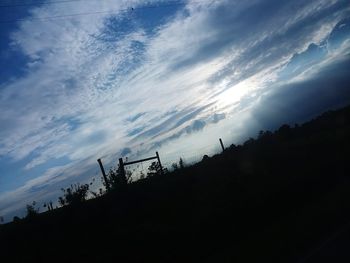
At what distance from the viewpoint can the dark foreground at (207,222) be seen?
955 cm

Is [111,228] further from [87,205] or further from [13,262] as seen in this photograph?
[13,262]

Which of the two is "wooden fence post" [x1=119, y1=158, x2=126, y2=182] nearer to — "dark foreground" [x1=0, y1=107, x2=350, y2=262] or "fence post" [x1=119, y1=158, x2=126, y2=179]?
"fence post" [x1=119, y1=158, x2=126, y2=179]

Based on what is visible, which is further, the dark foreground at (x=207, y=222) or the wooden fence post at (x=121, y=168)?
the wooden fence post at (x=121, y=168)

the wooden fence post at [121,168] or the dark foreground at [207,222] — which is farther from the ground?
the wooden fence post at [121,168]

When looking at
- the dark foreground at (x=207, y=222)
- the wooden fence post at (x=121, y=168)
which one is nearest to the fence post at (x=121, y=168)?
the wooden fence post at (x=121, y=168)

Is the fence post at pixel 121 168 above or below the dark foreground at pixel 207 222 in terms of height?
above

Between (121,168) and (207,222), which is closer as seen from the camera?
(207,222)

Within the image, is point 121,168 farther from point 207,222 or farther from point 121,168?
point 207,222

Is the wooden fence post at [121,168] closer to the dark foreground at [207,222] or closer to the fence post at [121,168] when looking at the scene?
the fence post at [121,168]

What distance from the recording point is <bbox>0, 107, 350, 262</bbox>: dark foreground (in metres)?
9.55

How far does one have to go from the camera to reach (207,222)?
12875mm

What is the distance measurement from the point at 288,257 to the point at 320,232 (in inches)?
67.9

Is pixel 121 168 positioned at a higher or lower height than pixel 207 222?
higher

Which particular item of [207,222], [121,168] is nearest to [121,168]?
[121,168]
